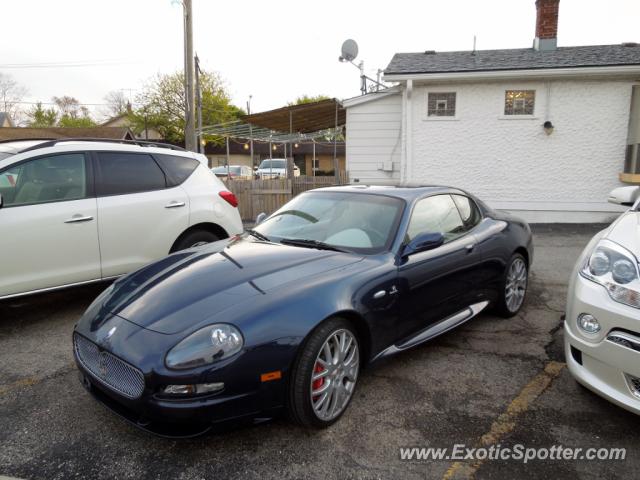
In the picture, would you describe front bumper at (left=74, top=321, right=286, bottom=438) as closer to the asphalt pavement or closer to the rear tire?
the asphalt pavement

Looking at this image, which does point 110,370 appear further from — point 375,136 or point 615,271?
point 375,136

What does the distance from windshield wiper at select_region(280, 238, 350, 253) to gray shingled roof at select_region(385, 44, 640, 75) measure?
8203 millimetres

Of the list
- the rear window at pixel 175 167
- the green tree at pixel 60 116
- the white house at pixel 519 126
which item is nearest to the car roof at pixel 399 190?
the rear window at pixel 175 167

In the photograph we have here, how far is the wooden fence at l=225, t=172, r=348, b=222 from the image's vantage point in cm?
1084

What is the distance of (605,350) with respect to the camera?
7.76 feet

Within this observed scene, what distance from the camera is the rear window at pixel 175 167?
16.1 ft

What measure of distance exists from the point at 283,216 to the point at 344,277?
1310 mm

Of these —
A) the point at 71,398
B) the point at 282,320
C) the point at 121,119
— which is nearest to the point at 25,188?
the point at 71,398

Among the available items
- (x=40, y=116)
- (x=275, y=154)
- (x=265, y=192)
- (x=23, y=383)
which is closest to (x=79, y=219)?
(x=23, y=383)

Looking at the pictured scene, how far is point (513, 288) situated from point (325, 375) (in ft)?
8.66


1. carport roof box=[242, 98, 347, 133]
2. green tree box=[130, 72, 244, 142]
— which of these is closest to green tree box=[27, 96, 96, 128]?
green tree box=[130, 72, 244, 142]

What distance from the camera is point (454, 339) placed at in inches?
151

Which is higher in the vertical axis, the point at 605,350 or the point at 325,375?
the point at 605,350

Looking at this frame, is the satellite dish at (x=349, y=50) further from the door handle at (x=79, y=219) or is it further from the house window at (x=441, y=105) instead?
the door handle at (x=79, y=219)
